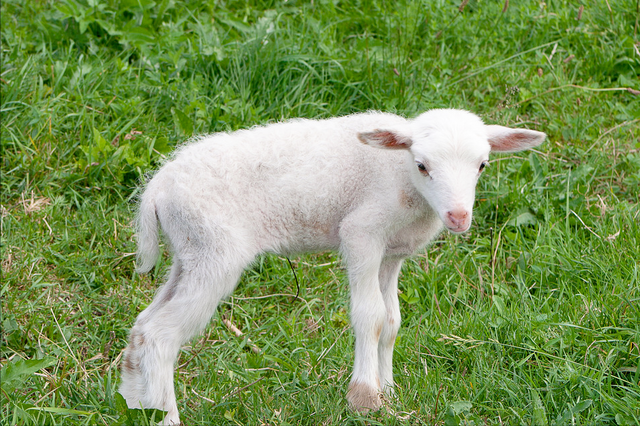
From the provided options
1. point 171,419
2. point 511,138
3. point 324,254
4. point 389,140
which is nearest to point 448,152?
point 389,140

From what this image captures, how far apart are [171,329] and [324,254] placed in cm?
200

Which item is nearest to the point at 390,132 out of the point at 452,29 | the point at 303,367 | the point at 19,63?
the point at 303,367

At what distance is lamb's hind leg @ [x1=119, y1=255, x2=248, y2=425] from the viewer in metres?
4.05

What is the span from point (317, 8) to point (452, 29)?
1.27m

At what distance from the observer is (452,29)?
6988 millimetres

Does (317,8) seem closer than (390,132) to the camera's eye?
No

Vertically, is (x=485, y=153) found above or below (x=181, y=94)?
above

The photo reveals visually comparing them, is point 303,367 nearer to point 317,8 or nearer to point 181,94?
point 181,94

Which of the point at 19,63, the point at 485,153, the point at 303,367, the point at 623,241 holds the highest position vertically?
the point at 485,153

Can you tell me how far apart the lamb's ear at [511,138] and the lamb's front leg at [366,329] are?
0.88 metres

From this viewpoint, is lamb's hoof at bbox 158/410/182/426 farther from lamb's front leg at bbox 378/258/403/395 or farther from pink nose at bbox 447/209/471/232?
pink nose at bbox 447/209/471/232

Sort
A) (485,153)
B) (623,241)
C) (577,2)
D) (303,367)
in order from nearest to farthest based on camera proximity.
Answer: (485,153) → (303,367) → (623,241) → (577,2)

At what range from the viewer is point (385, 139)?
13.2ft

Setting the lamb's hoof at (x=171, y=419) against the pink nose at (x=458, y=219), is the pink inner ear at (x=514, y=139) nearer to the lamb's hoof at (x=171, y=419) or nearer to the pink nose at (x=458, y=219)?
the pink nose at (x=458, y=219)
